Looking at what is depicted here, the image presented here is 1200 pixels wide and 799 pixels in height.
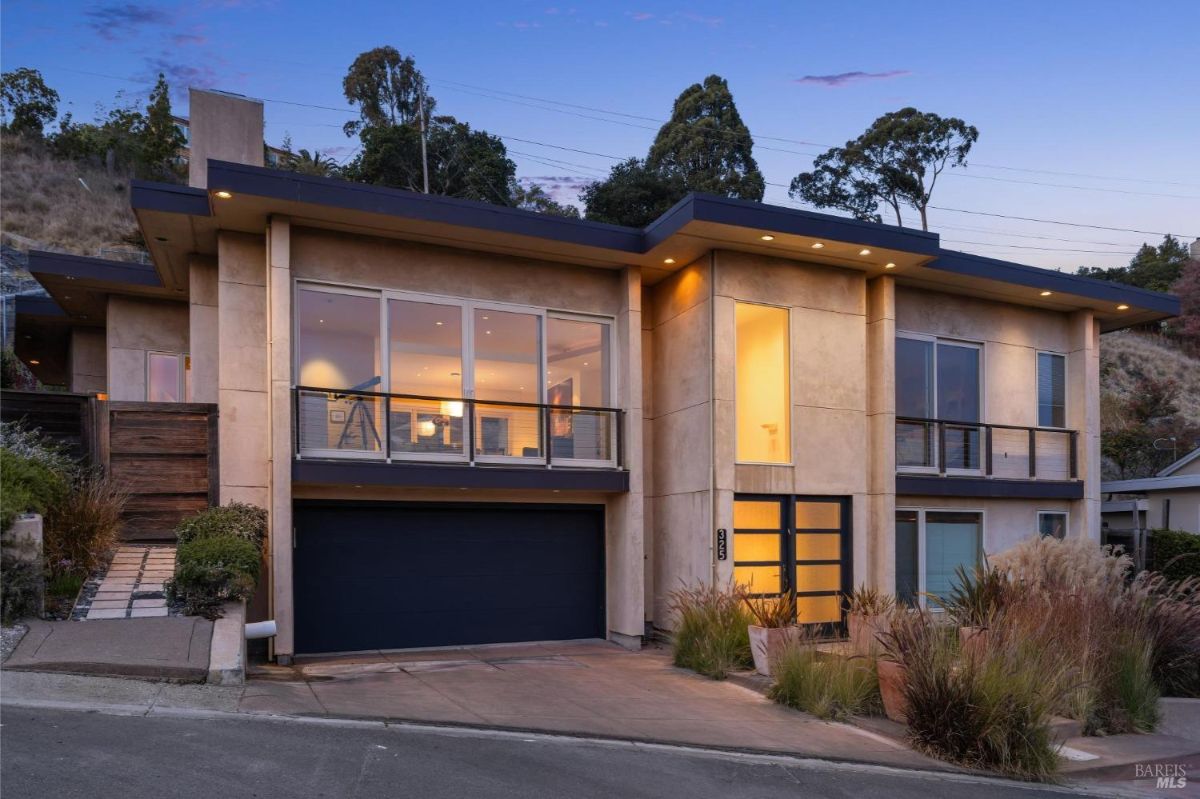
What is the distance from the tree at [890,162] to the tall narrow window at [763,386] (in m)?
33.2

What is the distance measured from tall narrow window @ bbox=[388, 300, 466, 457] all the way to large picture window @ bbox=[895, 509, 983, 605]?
755 cm

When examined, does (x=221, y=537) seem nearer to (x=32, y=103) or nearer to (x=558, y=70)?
(x=558, y=70)

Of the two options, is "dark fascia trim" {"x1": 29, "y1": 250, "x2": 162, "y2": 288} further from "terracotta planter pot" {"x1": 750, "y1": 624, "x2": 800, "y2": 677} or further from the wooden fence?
"terracotta planter pot" {"x1": 750, "y1": 624, "x2": 800, "y2": 677}

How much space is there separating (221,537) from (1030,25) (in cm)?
1553

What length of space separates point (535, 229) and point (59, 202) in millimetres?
42446

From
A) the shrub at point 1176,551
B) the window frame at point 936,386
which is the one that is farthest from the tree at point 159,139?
the shrub at point 1176,551

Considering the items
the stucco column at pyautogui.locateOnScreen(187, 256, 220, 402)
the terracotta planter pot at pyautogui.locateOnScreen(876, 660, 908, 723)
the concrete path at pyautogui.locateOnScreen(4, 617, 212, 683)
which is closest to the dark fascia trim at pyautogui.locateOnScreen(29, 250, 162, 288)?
the stucco column at pyautogui.locateOnScreen(187, 256, 220, 402)

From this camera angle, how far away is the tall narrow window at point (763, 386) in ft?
48.5

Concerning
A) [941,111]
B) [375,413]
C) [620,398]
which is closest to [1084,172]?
[941,111]

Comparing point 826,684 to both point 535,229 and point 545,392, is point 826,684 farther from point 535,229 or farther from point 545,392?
point 535,229

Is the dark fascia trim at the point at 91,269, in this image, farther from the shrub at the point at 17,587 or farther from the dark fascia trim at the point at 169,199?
the shrub at the point at 17,587

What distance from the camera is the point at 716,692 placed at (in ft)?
35.7

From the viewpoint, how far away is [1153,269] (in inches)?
2115

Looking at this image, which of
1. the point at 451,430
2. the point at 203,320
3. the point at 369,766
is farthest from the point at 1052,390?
the point at 369,766
